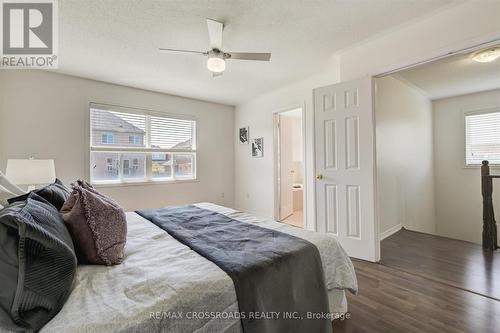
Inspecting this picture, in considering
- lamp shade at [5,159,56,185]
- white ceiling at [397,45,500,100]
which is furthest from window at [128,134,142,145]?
white ceiling at [397,45,500,100]

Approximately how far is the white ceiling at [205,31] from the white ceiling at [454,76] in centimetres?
131

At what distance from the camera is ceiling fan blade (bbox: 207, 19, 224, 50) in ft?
6.77

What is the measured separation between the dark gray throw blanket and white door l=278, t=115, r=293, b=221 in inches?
119

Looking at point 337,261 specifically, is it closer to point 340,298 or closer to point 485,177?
point 340,298

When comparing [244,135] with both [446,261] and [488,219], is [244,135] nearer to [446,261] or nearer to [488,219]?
[446,261]

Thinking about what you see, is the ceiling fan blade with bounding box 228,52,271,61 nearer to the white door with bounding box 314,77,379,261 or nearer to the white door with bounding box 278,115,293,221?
the white door with bounding box 314,77,379,261

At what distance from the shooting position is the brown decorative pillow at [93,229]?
47.1 inches

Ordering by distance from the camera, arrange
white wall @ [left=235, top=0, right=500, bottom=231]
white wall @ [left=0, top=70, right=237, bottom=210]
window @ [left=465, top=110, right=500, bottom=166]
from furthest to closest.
Answer: window @ [left=465, top=110, right=500, bottom=166]
white wall @ [left=0, top=70, right=237, bottom=210]
white wall @ [left=235, top=0, right=500, bottom=231]

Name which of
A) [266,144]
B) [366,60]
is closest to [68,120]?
[266,144]

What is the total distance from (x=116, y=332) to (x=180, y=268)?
0.39 meters

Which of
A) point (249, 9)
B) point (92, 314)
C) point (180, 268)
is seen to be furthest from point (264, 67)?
point (92, 314)

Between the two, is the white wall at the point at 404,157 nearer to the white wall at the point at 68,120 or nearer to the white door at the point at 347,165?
the white door at the point at 347,165

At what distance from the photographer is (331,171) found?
2.93 meters

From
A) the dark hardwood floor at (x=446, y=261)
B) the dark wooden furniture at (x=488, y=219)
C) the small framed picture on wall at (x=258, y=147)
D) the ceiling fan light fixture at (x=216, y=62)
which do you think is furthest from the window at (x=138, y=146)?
the dark wooden furniture at (x=488, y=219)
